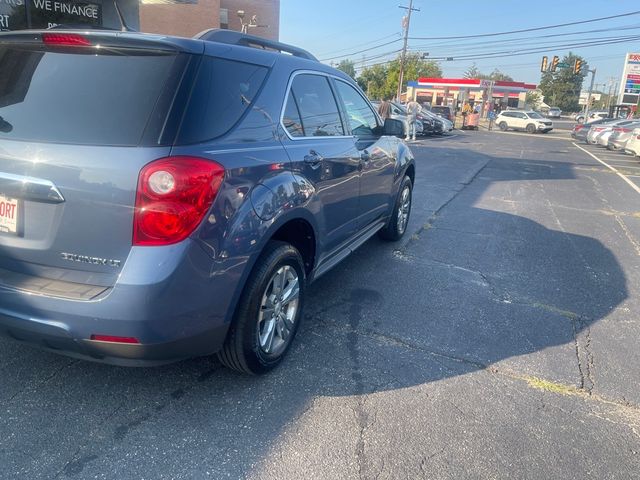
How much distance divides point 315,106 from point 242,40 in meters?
0.71

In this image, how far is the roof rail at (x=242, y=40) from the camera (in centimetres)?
333

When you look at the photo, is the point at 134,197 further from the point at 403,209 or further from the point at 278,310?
the point at 403,209

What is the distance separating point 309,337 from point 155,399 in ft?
3.87

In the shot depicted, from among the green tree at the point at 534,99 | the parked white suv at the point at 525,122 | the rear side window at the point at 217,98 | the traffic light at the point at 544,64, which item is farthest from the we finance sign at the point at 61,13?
the green tree at the point at 534,99

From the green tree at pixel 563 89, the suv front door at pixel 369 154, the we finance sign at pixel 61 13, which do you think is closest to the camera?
the suv front door at pixel 369 154

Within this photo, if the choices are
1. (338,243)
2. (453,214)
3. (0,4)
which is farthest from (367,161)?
(0,4)

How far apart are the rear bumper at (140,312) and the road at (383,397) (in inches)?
17.6

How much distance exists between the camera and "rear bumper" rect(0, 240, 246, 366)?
7.25 feet

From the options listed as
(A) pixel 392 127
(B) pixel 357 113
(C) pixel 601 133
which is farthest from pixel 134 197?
(C) pixel 601 133

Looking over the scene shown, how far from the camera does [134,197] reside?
2.20m

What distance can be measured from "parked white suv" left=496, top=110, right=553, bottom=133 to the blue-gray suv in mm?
39206

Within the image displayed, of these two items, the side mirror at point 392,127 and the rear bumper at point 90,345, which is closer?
the rear bumper at point 90,345

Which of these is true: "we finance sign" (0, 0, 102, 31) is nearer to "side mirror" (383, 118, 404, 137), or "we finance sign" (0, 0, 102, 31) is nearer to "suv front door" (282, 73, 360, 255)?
"side mirror" (383, 118, 404, 137)

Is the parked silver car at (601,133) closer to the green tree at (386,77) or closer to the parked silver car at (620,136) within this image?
the parked silver car at (620,136)
